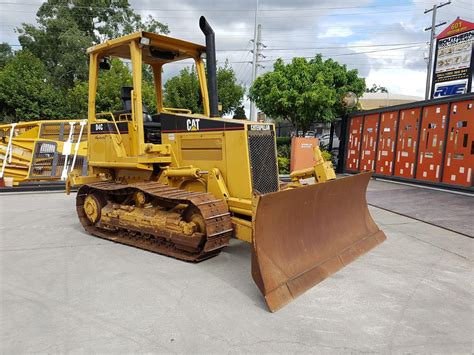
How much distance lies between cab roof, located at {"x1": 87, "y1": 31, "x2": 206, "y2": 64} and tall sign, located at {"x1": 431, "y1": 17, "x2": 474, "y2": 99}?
1044cm

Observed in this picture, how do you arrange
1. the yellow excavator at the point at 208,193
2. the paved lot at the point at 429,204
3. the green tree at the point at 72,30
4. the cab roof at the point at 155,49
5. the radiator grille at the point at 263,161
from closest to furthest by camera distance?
the yellow excavator at the point at 208,193 < the radiator grille at the point at 263,161 < the cab roof at the point at 155,49 < the paved lot at the point at 429,204 < the green tree at the point at 72,30

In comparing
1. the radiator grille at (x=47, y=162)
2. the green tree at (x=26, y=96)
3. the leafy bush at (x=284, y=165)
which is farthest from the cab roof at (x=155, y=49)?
the green tree at (x=26, y=96)

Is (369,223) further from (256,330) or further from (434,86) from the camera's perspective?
(434,86)

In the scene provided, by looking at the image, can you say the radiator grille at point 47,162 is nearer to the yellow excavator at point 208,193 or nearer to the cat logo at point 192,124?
the yellow excavator at point 208,193

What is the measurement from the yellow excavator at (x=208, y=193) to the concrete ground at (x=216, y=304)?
26 cm

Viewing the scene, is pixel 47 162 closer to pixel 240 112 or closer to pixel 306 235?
pixel 306 235

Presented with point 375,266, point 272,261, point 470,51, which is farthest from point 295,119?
point 272,261

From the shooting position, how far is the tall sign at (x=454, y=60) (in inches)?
495

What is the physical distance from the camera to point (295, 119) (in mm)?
15773

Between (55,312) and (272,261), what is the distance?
81.9 inches

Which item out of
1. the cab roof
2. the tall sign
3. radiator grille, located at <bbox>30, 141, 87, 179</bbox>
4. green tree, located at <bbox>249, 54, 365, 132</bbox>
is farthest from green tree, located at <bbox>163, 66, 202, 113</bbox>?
the cab roof

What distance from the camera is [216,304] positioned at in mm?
3566

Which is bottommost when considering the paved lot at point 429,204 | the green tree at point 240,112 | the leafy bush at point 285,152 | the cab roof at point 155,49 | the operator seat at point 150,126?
the paved lot at point 429,204

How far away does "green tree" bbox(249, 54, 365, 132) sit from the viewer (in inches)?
560
